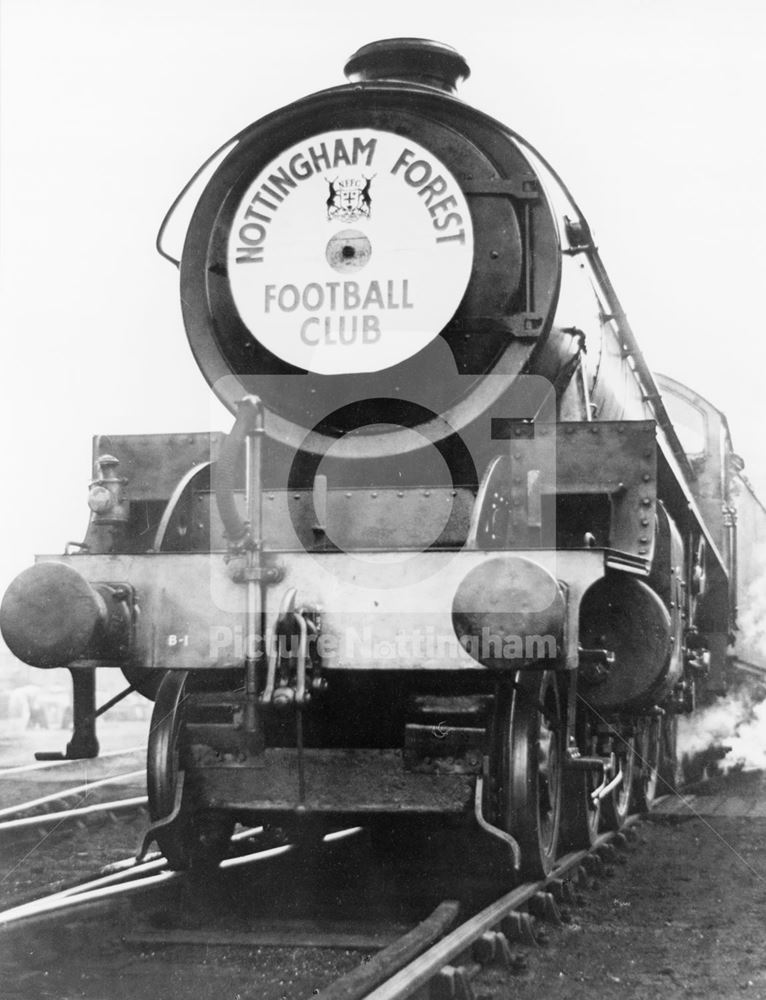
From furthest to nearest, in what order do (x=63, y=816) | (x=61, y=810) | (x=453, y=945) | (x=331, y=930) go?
(x=61, y=810)
(x=63, y=816)
(x=331, y=930)
(x=453, y=945)

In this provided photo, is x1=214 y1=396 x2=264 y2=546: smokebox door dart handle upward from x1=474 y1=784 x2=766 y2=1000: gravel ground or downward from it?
upward

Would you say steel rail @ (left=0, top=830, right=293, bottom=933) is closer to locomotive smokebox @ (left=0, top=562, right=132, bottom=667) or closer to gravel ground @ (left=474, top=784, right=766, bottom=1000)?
locomotive smokebox @ (left=0, top=562, right=132, bottom=667)

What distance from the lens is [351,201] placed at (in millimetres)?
4039

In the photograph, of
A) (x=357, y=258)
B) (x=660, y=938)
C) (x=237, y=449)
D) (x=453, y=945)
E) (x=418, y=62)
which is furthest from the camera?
(x=418, y=62)

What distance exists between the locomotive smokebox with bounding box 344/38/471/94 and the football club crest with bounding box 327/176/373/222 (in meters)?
0.65

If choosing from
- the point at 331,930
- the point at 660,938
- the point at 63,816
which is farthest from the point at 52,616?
the point at 63,816

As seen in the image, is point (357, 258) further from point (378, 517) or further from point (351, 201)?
point (378, 517)

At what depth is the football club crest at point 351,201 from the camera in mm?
4027

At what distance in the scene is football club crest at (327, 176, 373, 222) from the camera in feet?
13.2

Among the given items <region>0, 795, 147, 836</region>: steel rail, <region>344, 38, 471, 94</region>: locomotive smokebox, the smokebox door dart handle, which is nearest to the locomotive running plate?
the smokebox door dart handle

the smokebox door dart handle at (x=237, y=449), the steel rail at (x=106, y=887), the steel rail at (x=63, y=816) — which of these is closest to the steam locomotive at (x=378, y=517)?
the smokebox door dart handle at (x=237, y=449)

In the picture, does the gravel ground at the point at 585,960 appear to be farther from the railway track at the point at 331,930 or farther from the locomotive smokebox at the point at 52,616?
the locomotive smokebox at the point at 52,616

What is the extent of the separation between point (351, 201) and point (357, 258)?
199mm

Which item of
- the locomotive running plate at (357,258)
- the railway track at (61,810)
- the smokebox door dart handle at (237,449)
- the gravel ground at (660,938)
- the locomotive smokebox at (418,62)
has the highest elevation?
the locomotive smokebox at (418,62)
